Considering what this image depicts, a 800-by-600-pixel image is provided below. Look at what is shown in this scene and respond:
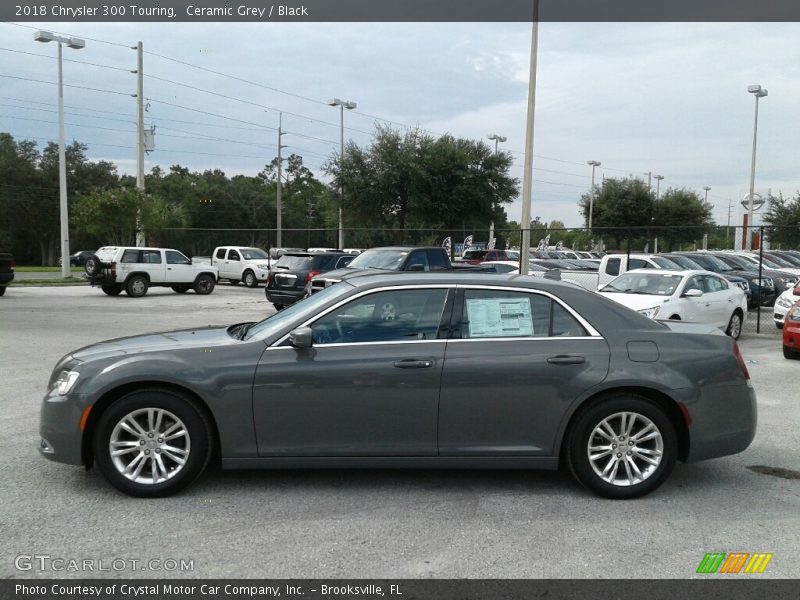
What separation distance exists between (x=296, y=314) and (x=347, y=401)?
31.5 inches

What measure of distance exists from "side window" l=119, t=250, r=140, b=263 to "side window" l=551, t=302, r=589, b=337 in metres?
21.5

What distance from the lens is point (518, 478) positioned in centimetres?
532

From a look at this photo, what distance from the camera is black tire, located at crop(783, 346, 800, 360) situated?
11.8m

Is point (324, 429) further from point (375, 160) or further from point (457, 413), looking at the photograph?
point (375, 160)

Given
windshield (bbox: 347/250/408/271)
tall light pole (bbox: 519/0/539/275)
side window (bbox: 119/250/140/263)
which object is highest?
tall light pole (bbox: 519/0/539/275)

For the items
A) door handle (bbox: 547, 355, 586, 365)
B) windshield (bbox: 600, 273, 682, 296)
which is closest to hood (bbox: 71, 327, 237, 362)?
door handle (bbox: 547, 355, 586, 365)

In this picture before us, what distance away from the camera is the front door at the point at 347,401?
4.76 meters

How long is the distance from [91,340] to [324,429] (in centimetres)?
921

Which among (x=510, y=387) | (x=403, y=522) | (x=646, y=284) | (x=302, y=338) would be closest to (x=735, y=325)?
(x=646, y=284)

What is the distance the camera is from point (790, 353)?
11836mm

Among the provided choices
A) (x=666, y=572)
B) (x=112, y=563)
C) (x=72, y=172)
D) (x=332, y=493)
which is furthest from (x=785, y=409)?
(x=72, y=172)

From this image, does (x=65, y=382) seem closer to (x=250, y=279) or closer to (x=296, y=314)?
(x=296, y=314)

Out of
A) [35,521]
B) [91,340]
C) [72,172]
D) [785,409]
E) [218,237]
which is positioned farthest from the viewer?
[72,172]

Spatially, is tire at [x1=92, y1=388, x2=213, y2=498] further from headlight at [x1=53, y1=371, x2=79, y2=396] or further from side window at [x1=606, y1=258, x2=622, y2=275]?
side window at [x1=606, y1=258, x2=622, y2=275]
